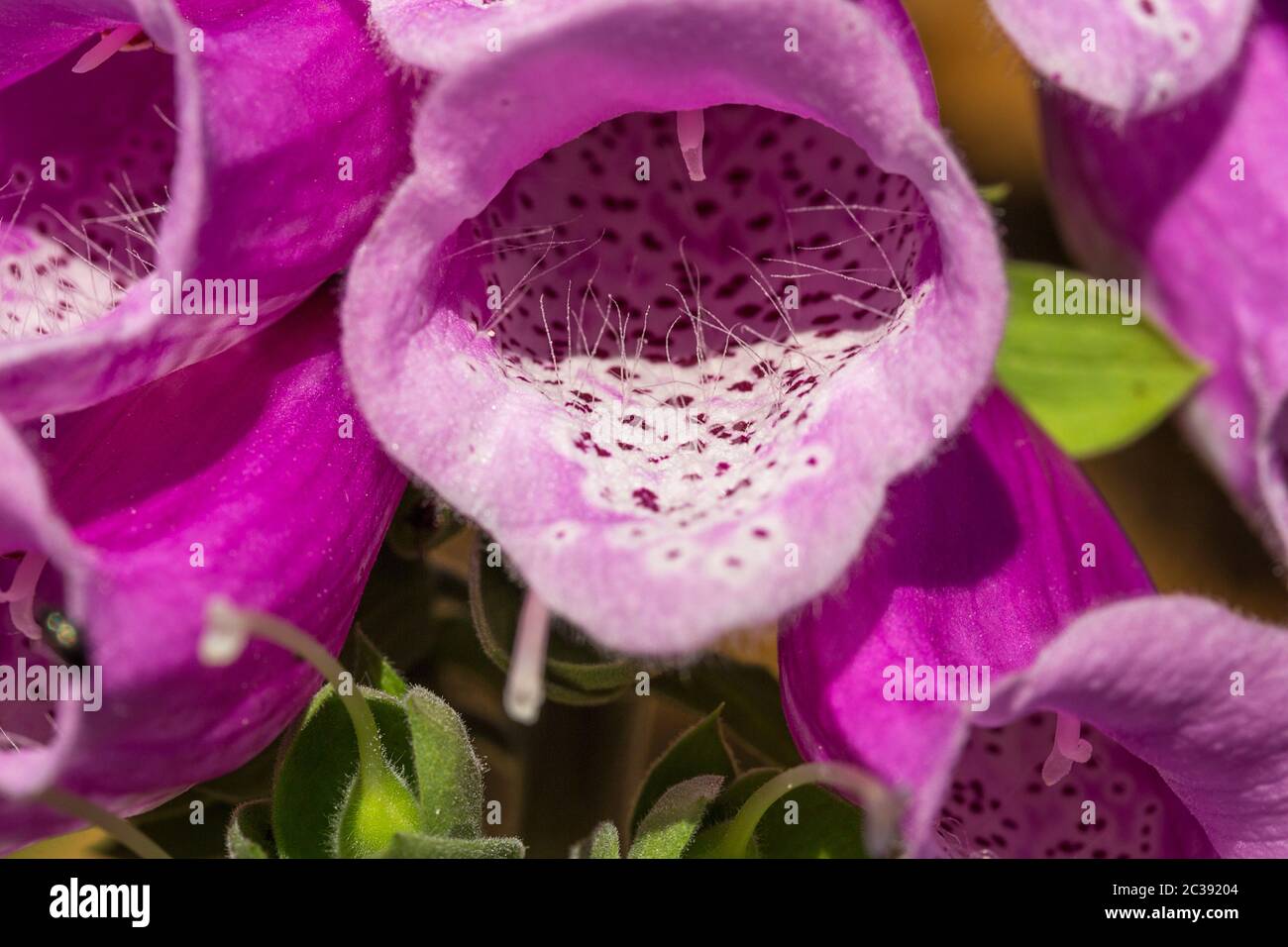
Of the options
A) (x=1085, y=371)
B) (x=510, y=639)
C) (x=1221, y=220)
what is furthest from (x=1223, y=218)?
(x=510, y=639)

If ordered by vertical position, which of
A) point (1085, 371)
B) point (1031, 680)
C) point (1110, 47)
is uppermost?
point (1110, 47)

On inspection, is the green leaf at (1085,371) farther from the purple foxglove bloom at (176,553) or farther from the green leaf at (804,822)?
the purple foxglove bloom at (176,553)

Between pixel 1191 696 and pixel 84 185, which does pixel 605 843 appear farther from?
pixel 84 185

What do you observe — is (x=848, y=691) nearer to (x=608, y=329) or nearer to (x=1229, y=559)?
(x=608, y=329)

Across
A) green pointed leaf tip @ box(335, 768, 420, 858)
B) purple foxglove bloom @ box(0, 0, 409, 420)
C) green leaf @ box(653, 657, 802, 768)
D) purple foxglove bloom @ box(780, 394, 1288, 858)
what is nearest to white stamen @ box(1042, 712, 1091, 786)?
purple foxglove bloom @ box(780, 394, 1288, 858)

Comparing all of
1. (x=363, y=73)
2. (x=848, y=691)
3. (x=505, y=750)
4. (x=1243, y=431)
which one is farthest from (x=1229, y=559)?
(x=363, y=73)

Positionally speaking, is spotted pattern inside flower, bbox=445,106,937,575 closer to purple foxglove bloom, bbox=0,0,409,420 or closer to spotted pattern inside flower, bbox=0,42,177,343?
purple foxglove bloom, bbox=0,0,409,420

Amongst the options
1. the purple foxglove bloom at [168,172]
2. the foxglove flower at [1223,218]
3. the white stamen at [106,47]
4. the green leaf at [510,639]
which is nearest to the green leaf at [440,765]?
the green leaf at [510,639]
